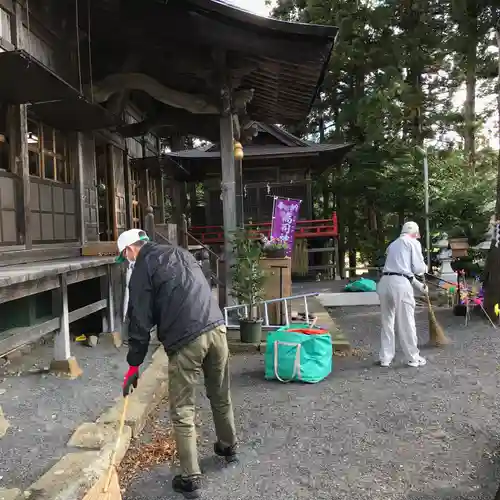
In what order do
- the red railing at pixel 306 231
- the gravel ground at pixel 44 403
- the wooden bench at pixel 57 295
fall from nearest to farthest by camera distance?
the gravel ground at pixel 44 403 < the wooden bench at pixel 57 295 < the red railing at pixel 306 231

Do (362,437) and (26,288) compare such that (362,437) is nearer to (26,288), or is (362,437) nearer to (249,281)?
(26,288)

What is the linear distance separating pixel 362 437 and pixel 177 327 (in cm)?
192

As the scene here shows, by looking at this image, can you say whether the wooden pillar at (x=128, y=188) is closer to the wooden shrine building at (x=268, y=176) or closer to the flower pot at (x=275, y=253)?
the flower pot at (x=275, y=253)

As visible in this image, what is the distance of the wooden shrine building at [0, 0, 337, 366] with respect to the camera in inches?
229

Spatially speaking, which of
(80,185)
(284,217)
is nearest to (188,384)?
(80,185)

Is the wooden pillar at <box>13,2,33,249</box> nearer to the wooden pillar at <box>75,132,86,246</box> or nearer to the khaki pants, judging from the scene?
the wooden pillar at <box>75,132,86,246</box>

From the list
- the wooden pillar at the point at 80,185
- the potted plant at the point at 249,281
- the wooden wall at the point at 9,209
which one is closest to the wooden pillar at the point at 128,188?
the wooden pillar at the point at 80,185

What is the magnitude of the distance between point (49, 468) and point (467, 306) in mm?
8273

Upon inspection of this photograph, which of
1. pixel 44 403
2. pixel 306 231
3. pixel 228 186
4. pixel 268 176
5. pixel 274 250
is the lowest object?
pixel 44 403

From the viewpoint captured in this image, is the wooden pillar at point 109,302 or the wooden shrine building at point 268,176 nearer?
the wooden pillar at point 109,302

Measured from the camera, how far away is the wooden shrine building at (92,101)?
5805 mm

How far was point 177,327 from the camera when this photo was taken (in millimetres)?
3205

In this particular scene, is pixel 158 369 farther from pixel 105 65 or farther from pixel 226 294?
pixel 105 65

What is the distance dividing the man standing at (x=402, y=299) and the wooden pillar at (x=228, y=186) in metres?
2.79
